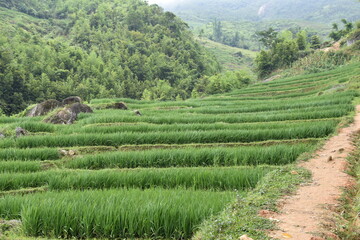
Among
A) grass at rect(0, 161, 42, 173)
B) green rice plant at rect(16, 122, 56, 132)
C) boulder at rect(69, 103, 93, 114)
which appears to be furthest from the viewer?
boulder at rect(69, 103, 93, 114)

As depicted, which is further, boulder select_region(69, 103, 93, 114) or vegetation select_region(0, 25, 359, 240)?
boulder select_region(69, 103, 93, 114)

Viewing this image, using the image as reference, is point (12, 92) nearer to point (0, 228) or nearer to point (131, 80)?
point (131, 80)

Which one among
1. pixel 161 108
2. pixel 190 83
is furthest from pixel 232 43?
pixel 161 108

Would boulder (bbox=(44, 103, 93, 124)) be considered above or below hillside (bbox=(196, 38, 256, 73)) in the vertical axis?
below

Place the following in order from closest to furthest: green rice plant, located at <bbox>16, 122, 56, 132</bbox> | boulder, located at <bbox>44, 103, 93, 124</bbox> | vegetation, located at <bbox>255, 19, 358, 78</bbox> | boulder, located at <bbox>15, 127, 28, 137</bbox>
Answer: boulder, located at <bbox>15, 127, 28, 137</bbox> → green rice plant, located at <bbox>16, 122, 56, 132</bbox> → boulder, located at <bbox>44, 103, 93, 124</bbox> → vegetation, located at <bbox>255, 19, 358, 78</bbox>

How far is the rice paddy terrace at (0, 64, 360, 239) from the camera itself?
3.34m

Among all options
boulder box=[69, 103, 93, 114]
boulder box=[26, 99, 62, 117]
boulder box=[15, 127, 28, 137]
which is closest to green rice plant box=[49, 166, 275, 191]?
boulder box=[15, 127, 28, 137]

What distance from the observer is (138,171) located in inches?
224

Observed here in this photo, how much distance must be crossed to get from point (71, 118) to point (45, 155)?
5212mm

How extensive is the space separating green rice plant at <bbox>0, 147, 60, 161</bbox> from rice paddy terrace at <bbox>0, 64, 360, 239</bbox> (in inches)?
1.0

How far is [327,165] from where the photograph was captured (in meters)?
5.52

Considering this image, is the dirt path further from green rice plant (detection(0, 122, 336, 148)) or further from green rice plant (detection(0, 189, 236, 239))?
green rice plant (detection(0, 122, 336, 148))

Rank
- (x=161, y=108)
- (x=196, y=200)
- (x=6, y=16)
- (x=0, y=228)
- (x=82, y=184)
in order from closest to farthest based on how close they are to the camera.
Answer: (x=0, y=228) → (x=196, y=200) → (x=82, y=184) → (x=161, y=108) → (x=6, y=16)

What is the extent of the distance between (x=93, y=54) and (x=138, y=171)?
61615mm
